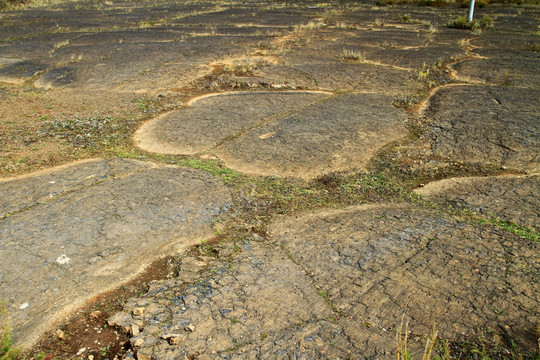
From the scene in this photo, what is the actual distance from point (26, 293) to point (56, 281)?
179 millimetres

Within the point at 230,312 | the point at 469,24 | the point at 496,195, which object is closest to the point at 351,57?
the point at 496,195

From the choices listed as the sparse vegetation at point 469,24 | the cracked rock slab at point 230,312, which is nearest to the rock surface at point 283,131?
the cracked rock slab at point 230,312

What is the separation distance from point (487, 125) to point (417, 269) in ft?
11.0

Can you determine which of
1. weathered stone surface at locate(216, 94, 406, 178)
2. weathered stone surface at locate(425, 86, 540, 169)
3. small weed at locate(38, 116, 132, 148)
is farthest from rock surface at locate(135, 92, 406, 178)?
weathered stone surface at locate(425, 86, 540, 169)

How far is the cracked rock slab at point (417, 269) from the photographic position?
236cm

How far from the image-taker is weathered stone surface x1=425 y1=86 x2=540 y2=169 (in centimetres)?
460

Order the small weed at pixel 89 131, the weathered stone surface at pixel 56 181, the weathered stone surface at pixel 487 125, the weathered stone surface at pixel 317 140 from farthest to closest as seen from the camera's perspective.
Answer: the small weed at pixel 89 131 < the weathered stone surface at pixel 487 125 < the weathered stone surface at pixel 317 140 < the weathered stone surface at pixel 56 181

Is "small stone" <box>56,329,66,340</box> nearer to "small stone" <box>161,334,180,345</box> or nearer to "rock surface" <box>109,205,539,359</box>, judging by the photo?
"rock surface" <box>109,205,539,359</box>

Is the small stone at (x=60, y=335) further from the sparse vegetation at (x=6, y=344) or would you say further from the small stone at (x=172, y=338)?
the small stone at (x=172, y=338)

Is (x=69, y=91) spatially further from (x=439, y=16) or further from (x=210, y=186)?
(x=439, y=16)

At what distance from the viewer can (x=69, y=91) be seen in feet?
23.8

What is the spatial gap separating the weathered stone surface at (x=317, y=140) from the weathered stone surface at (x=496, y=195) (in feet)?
3.03

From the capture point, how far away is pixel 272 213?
359 cm

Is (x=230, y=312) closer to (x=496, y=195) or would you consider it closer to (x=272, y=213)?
(x=272, y=213)
